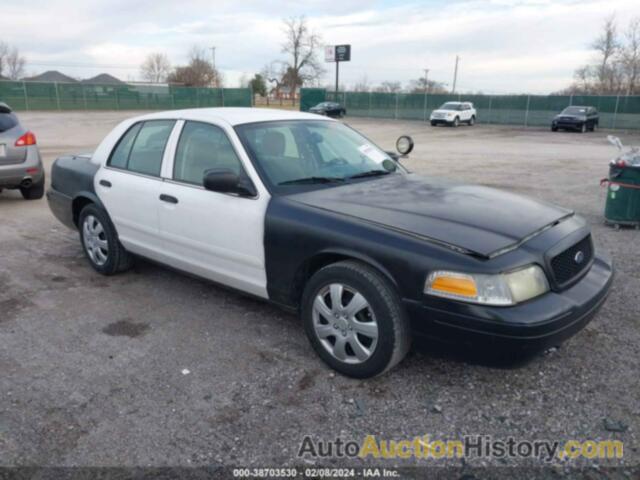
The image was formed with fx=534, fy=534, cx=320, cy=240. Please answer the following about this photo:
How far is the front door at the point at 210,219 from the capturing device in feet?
12.2

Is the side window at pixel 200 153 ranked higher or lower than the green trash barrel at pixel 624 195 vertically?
higher

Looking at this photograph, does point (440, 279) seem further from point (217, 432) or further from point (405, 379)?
point (217, 432)

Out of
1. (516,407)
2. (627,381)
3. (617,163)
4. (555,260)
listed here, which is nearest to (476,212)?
(555,260)

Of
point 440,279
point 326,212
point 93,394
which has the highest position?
point 326,212

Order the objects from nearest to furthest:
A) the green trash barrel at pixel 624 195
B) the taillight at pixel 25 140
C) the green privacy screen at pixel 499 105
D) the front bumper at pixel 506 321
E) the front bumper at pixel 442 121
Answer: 1. the front bumper at pixel 506 321
2. the green trash barrel at pixel 624 195
3. the taillight at pixel 25 140
4. the green privacy screen at pixel 499 105
5. the front bumper at pixel 442 121

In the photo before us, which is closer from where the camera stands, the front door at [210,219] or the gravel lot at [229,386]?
the gravel lot at [229,386]

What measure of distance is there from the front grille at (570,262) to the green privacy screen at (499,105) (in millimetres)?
34875

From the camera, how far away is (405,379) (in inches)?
132

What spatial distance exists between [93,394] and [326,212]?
1.79 m

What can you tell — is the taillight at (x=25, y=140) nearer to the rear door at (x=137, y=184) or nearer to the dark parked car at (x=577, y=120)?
the rear door at (x=137, y=184)

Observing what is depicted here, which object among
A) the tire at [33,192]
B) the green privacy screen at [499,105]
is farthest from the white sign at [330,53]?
the tire at [33,192]

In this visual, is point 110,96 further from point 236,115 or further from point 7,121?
point 236,115

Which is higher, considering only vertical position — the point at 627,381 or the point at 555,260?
the point at 555,260

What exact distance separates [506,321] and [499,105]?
39.0 meters
